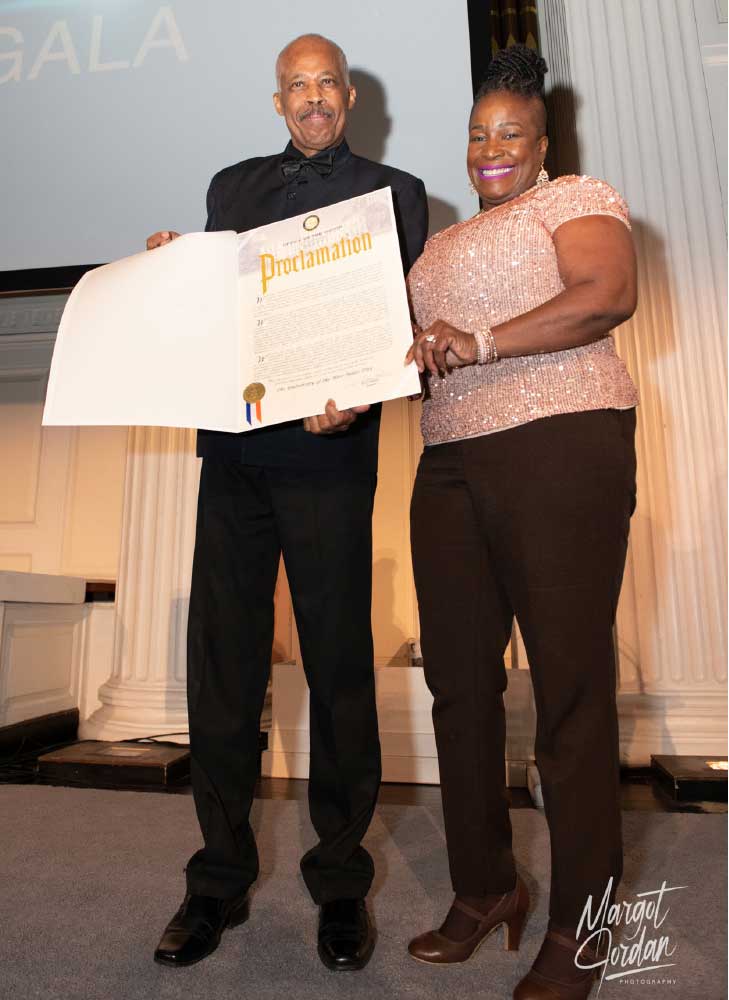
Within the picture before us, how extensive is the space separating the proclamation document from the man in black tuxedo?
90 millimetres

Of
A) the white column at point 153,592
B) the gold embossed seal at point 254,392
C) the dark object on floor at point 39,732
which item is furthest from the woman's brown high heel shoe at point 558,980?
the dark object on floor at point 39,732

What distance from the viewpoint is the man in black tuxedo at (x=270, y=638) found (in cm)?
111

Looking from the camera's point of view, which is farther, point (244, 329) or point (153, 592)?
point (153, 592)

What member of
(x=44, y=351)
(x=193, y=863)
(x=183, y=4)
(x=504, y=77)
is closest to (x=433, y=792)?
(x=193, y=863)

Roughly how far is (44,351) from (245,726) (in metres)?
3.95

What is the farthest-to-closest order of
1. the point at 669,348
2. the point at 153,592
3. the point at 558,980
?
1. the point at 153,592
2. the point at 669,348
3. the point at 558,980

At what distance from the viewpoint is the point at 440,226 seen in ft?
5.84

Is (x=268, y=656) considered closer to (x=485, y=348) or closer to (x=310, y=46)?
(x=485, y=348)

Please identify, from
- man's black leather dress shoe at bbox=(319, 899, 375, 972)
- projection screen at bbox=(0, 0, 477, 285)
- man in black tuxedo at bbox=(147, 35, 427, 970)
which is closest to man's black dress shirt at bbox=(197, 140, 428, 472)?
man in black tuxedo at bbox=(147, 35, 427, 970)

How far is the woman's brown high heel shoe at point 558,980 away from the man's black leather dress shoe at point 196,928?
17.5 inches

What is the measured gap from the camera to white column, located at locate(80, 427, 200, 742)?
2.63 metres

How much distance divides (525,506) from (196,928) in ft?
2.55

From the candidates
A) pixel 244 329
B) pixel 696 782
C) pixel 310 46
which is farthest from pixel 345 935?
pixel 310 46

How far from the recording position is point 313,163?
1.23 metres
